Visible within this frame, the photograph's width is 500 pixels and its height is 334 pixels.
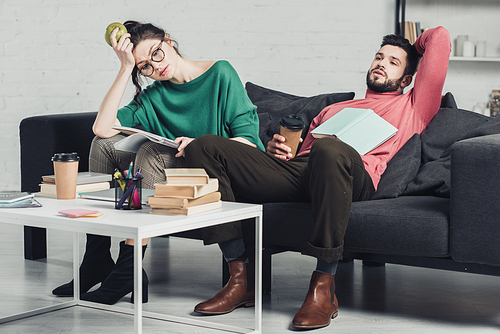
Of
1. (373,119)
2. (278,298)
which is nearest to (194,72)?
(373,119)

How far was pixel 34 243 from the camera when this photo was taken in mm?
2729

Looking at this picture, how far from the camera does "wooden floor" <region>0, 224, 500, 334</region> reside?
1850mm

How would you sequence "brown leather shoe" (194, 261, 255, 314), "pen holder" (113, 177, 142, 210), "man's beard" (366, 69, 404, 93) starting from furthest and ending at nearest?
"man's beard" (366, 69, 404, 93)
"brown leather shoe" (194, 261, 255, 314)
"pen holder" (113, 177, 142, 210)

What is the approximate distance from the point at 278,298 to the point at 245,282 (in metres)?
0.25

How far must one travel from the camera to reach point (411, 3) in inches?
153

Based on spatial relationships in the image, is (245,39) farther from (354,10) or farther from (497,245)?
(497,245)

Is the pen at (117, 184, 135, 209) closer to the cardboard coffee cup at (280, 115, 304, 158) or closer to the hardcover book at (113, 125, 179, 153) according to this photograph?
the hardcover book at (113, 125, 179, 153)

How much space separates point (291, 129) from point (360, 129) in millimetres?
321

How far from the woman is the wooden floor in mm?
154

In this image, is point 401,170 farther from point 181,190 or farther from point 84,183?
point 84,183

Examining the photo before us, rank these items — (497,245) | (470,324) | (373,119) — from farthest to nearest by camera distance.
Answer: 1. (373,119)
2. (470,324)
3. (497,245)

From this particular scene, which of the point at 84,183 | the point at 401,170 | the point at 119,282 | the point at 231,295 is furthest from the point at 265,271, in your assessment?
the point at 84,183

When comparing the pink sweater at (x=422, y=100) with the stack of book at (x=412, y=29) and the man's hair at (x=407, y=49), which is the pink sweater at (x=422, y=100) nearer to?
the man's hair at (x=407, y=49)

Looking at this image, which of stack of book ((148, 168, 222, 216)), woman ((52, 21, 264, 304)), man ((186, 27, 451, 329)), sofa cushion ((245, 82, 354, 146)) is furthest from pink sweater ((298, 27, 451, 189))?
stack of book ((148, 168, 222, 216))
